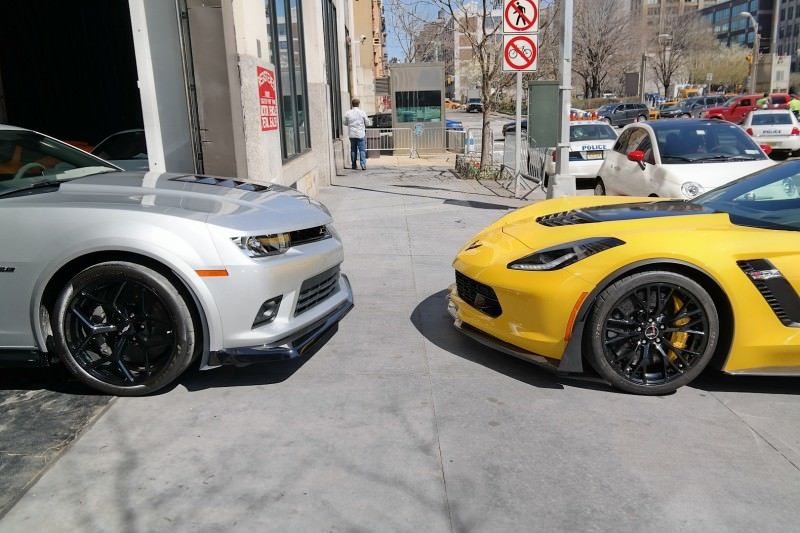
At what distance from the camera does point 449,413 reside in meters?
3.72

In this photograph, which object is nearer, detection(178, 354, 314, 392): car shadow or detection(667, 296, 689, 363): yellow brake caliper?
detection(667, 296, 689, 363): yellow brake caliper

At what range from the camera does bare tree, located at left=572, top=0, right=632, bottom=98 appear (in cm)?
5003

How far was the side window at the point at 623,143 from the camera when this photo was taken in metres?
9.88

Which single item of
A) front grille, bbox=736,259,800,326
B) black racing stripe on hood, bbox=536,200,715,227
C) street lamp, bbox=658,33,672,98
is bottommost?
front grille, bbox=736,259,800,326

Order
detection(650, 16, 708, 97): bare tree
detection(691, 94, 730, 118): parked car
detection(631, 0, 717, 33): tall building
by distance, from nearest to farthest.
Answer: detection(691, 94, 730, 118): parked car → detection(650, 16, 708, 97): bare tree → detection(631, 0, 717, 33): tall building

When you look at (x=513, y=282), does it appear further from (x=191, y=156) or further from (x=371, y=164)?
(x=371, y=164)

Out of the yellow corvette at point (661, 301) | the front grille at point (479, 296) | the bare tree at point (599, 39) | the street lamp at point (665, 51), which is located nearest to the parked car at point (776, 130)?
the yellow corvette at point (661, 301)

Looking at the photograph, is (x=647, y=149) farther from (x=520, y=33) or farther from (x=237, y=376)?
(x=237, y=376)

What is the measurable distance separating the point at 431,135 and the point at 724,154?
51.3 feet

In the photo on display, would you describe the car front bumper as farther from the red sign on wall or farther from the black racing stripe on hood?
the red sign on wall

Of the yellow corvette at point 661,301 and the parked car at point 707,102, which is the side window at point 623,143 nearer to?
the yellow corvette at point 661,301

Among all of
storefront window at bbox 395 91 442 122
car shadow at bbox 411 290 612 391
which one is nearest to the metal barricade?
storefront window at bbox 395 91 442 122

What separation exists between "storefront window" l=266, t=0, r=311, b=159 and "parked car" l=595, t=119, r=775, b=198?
17.6 ft

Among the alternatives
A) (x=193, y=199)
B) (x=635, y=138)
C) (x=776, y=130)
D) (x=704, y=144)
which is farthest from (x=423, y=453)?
(x=776, y=130)
